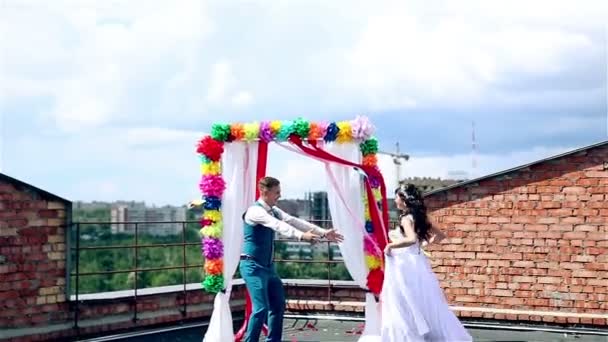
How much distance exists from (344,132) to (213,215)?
1685 millimetres

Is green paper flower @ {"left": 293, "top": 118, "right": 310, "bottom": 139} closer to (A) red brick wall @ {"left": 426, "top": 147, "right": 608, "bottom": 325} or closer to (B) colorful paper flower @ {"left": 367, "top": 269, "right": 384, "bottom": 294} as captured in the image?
(B) colorful paper flower @ {"left": 367, "top": 269, "right": 384, "bottom": 294}

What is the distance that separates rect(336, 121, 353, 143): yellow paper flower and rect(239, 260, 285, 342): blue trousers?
169 centimetres

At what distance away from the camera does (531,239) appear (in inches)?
432

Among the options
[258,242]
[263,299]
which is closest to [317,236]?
[258,242]

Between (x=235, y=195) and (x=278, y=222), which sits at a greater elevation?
(x=235, y=195)

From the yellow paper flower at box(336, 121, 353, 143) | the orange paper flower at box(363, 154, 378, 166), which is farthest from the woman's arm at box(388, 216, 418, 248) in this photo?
the yellow paper flower at box(336, 121, 353, 143)

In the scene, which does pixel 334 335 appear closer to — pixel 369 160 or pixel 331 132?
pixel 369 160

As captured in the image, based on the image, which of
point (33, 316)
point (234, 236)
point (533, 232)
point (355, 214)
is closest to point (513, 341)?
point (533, 232)

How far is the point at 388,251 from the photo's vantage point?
8.39 metres

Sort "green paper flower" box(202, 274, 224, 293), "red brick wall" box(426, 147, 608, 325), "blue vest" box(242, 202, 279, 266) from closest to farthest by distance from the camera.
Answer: "blue vest" box(242, 202, 279, 266)
"green paper flower" box(202, 274, 224, 293)
"red brick wall" box(426, 147, 608, 325)

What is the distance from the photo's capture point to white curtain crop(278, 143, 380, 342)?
8914 millimetres

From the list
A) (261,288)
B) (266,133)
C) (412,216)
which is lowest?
(261,288)

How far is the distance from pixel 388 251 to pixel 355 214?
0.69 m

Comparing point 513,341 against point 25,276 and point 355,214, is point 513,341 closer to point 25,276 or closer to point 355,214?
point 355,214
